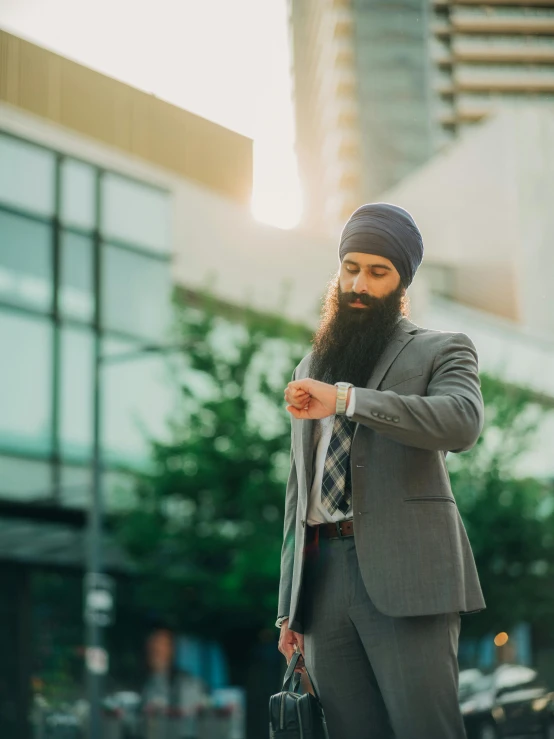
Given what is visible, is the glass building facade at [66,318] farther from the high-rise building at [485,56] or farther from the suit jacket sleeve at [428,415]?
the high-rise building at [485,56]

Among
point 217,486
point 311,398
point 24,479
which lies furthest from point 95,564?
point 311,398

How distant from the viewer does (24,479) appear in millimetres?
18359

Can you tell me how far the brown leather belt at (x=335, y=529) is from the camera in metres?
2.58

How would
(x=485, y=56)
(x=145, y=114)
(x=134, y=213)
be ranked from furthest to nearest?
(x=485, y=56)
(x=134, y=213)
(x=145, y=114)

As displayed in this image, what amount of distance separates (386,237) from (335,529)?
0.71 m

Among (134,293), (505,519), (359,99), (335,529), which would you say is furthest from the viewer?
(359,99)

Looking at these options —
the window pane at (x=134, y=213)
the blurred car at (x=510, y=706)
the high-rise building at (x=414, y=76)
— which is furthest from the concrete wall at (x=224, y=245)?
the high-rise building at (x=414, y=76)

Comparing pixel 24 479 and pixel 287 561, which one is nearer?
pixel 287 561

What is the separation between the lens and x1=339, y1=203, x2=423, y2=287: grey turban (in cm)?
266

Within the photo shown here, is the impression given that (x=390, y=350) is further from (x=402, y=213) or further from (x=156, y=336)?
(x=156, y=336)

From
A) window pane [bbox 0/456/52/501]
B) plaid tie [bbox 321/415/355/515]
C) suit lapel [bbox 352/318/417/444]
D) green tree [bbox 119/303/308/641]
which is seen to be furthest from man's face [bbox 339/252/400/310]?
window pane [bbox 0/456/52/501]

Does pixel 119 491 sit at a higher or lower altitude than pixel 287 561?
higher

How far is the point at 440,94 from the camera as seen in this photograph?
82688 mm

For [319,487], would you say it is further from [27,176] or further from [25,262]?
[27,176]
